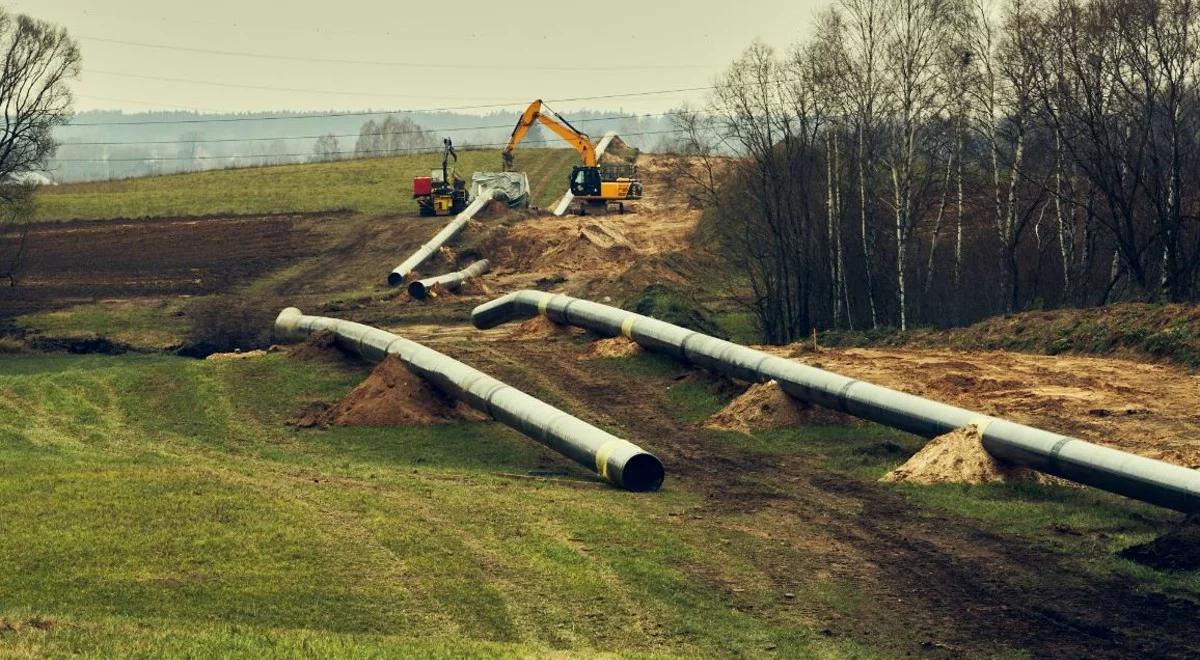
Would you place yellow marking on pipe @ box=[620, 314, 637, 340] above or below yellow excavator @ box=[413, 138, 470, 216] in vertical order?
below

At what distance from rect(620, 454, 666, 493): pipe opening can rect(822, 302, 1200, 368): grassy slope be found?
52.8 ft

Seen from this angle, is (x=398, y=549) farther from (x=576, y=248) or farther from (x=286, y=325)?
(x=576, y=248)

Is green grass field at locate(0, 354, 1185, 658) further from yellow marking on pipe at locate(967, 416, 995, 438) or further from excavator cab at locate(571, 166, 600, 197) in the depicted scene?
excavator cab at locate(571, 166, 600, 197)

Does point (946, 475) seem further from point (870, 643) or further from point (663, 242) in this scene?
point (663, 242)

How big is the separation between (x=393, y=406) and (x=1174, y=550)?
21270 millimetres

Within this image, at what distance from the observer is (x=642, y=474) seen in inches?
1144

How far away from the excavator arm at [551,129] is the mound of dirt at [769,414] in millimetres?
47688

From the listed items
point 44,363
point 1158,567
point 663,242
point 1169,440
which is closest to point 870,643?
point 1158,567

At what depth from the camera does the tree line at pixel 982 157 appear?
46.7m

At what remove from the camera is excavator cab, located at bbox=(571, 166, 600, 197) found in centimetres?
8150

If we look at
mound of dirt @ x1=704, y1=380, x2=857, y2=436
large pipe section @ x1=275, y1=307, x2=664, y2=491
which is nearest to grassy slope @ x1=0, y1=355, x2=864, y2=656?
large pipe section @ x1=275, y1=307, x2=664, y2=491

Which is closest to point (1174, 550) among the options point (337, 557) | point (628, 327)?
point (337, 557)

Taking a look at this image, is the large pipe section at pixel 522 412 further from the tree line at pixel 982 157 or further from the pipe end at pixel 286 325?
the tree line at pixel 982 157

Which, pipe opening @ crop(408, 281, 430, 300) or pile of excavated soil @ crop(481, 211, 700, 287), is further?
pile of excavated soil @ crop(481, 211, 700, 287)
